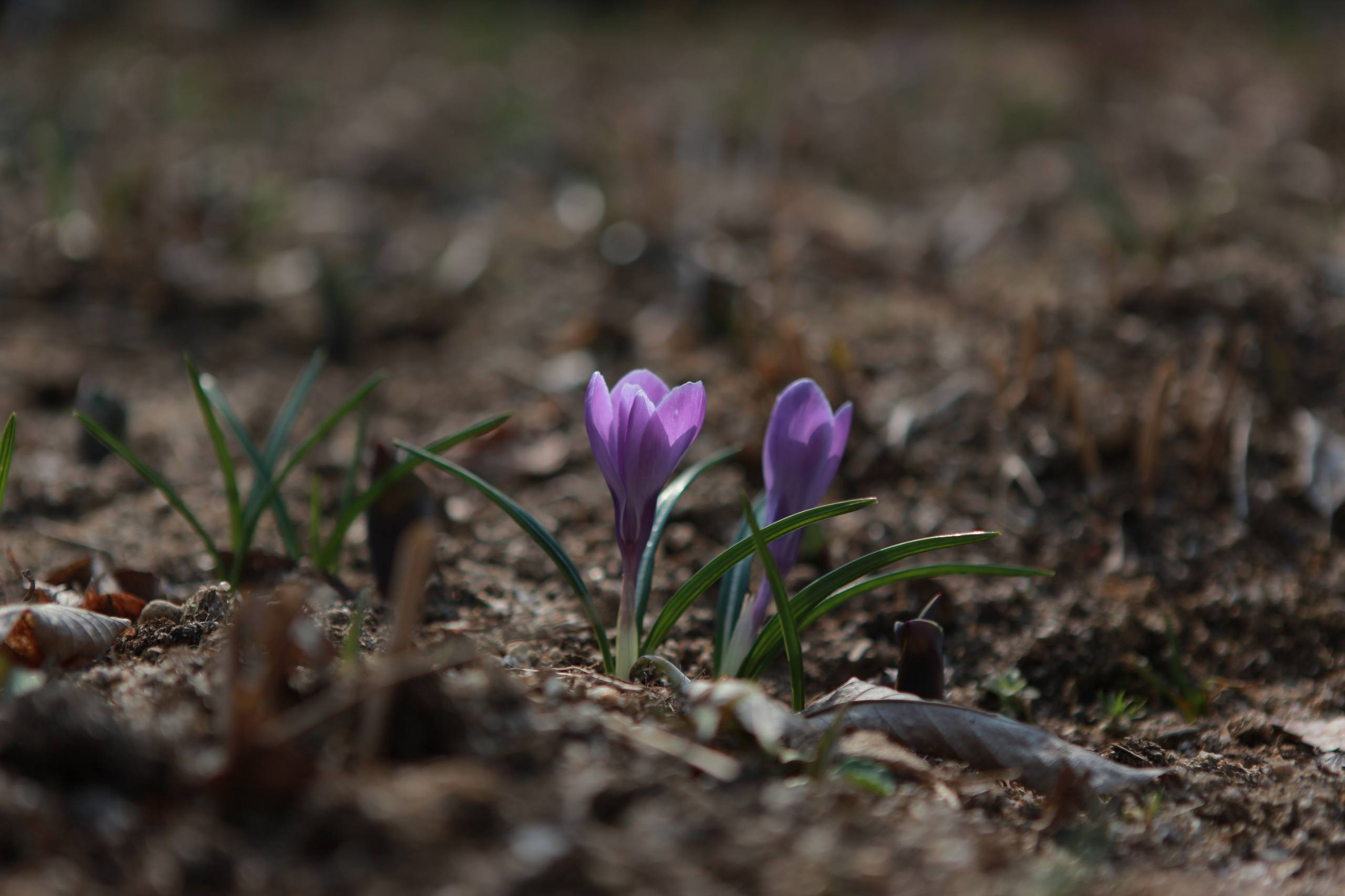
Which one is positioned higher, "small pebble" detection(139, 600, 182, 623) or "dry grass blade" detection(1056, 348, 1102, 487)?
"dry grass blade" detection(1056, 348, 1102, 487)

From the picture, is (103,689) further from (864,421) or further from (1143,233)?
(1143,233)

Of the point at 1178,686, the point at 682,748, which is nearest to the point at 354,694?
the point at 682,748

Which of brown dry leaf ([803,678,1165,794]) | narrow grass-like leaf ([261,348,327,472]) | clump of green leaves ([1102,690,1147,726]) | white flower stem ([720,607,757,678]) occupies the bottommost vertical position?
clump of green leaves ([1102,690,1147,726])

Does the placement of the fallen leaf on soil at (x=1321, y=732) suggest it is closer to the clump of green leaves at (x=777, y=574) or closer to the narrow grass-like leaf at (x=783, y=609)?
the clump of green leaves at (x=777, y=574)

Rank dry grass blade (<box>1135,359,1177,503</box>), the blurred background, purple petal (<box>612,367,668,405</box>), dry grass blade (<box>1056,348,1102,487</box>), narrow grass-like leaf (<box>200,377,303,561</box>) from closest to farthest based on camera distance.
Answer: purple petal (<box>612,367,668,405</box>)
narrow grass-like leaf (<box>200,377,303,561</box>)
dry grass blade (<box>1135,359,1177,503</box>)
dry grass blade (<box>1056,348,1102,487</box>)
the blurred background

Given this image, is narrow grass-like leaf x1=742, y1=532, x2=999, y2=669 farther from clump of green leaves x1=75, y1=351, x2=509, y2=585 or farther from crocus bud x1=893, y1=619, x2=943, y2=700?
clump of green leaves x1=75, y1=351, x2=509, y2=585

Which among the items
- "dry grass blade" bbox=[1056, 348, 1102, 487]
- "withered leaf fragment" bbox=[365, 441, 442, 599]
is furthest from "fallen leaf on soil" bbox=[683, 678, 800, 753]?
"dry grass blade" bbox=[1056, 348, 1102, 487]
